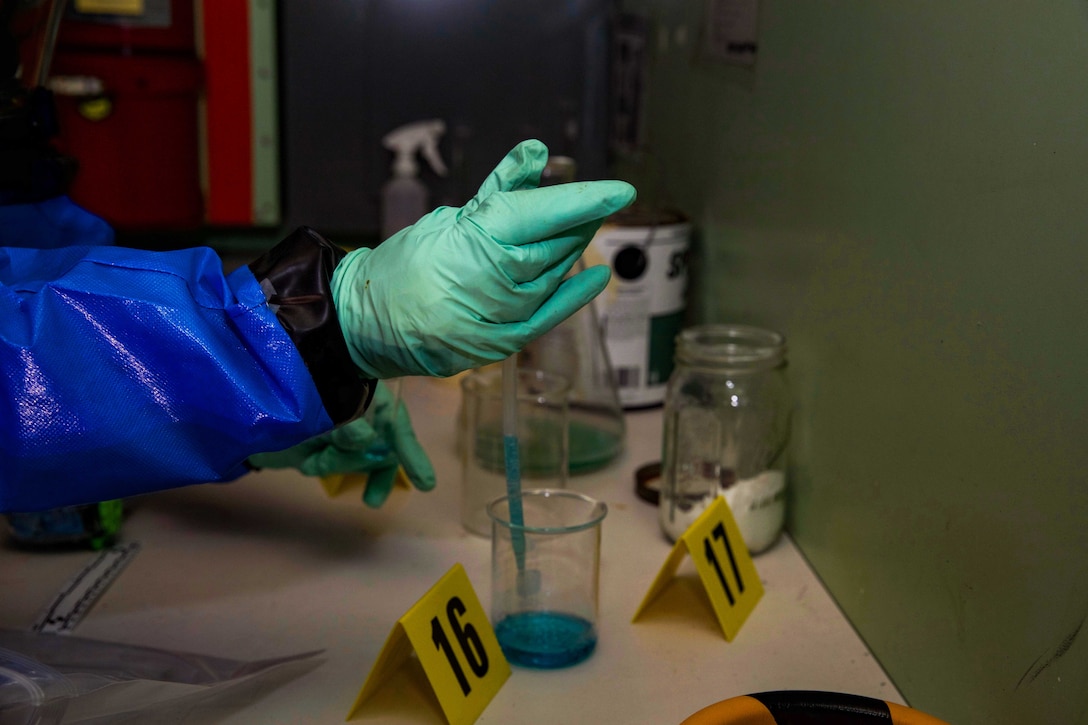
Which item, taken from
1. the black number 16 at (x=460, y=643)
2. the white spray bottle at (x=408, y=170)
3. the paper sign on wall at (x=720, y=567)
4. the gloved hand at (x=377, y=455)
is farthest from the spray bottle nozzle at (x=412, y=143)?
the black number 16 at (x=460, y=643)

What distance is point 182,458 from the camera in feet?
2.22

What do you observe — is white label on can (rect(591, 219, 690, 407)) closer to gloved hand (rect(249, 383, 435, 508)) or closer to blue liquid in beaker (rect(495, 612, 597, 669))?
gloved hand (rect(249, 383, 435, 508))

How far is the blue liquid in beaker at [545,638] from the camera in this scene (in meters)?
0.82

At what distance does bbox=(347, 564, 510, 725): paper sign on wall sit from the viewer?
73 centimetres

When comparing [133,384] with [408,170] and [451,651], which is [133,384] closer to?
[451,651]

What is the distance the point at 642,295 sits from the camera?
4.50 feet

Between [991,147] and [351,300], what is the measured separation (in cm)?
46

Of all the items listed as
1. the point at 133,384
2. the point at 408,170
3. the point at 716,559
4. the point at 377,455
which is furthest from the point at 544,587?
the point at 408,170

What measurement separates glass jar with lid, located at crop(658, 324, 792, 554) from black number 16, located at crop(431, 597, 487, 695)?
1.02 feet

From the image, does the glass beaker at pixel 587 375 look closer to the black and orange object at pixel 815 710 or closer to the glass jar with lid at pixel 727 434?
the glass jar with lid at pixel 727 434

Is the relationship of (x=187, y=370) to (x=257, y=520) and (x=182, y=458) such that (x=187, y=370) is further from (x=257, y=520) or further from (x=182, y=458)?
(x=257, y=520)

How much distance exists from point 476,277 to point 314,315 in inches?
4.7

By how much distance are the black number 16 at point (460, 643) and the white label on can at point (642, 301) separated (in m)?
0.66

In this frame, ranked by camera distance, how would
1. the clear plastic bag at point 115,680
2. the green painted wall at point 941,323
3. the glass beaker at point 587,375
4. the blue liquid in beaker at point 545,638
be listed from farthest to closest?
1. the glass beaker at point 587,375
2. the blue liquid in beaker at point 545,638
3. the clear plastic bag at point 115,680
4. the green painted wall at point 941,323
